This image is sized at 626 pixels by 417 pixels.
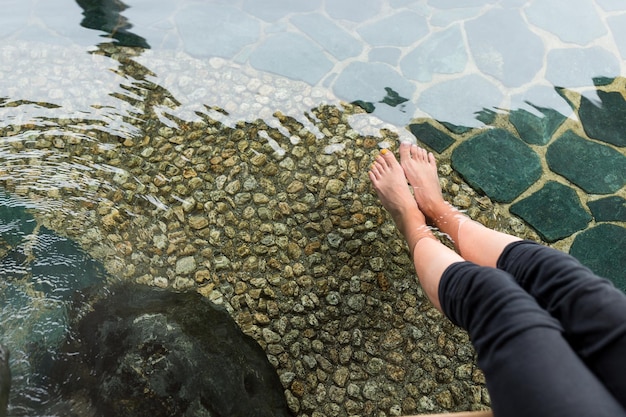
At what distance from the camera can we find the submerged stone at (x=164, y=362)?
1.53 m

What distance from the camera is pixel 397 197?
1794 millimetres

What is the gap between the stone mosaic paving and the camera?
1939 mm

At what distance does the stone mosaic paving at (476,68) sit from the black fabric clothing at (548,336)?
85 cm

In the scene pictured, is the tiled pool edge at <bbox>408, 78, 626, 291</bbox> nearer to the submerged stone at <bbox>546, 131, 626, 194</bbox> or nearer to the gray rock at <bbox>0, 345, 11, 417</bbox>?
the submerged stone at <bbox>546, 131, 626, 194</bbox>

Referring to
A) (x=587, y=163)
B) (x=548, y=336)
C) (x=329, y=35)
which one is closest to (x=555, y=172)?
(x=587, y=163)

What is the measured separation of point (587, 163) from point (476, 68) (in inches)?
22.1

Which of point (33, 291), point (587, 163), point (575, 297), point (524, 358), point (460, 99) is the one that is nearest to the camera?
point (524, 358)

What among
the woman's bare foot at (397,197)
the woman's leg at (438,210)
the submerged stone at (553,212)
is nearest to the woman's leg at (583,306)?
the woman's leg at (438,210)

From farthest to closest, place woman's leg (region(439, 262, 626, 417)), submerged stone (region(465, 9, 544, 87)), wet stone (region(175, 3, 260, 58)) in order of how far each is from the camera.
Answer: wet stone (region(175, 3, 260, 58)) → submerged stone (region(465, 9, 544, 87)) → woman's leg (region(439, 262, 626, 417))

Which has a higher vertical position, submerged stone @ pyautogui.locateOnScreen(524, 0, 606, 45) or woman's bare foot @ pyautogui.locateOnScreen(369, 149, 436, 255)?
submerged stone @ pyautogui.locateOnScreen(524, 0, 606, 45)

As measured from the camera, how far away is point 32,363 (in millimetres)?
1596

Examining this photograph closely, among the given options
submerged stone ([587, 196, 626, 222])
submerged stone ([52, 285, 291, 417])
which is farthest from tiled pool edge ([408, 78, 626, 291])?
submerged stone ([52, 285, 291, 417])

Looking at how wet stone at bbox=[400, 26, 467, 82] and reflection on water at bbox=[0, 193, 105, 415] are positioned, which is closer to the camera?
reflection on water at bbox=[0, 193, 105, 415]

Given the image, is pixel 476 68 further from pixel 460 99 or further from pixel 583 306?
pixel 583 306
